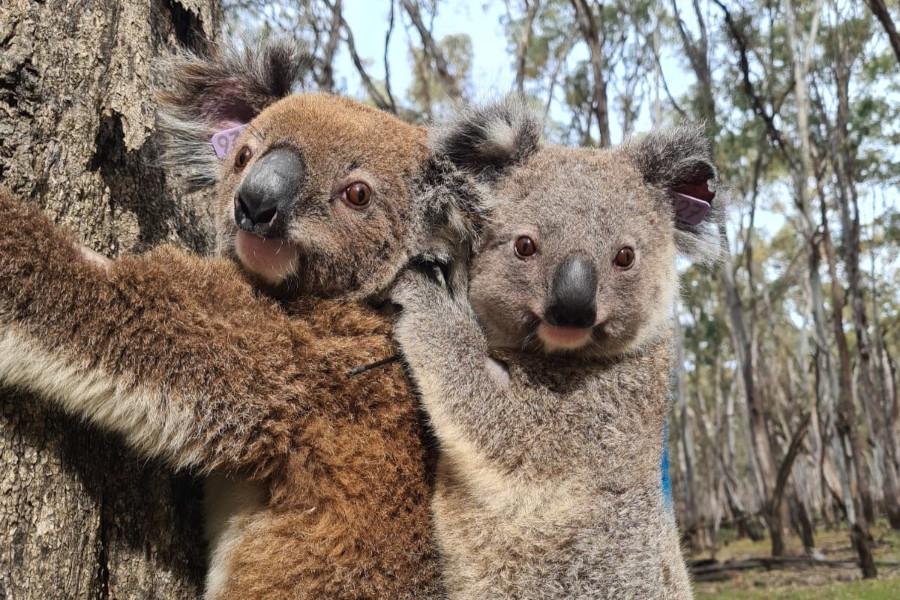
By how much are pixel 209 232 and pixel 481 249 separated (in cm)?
99

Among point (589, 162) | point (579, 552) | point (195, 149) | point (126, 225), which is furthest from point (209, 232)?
point (579, 552)

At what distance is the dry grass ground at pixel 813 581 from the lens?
9.70 m

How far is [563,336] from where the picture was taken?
7.31ft

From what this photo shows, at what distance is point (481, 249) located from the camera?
2475 millimetres

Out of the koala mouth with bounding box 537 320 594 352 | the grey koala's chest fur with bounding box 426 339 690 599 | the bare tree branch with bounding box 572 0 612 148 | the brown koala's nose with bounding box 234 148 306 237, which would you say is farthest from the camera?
the bare tree branch with bounding box 572 0 612 148

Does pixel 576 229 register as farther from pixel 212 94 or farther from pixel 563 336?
pixel 212 94

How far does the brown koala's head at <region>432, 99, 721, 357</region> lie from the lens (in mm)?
2318

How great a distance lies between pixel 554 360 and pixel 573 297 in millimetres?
340

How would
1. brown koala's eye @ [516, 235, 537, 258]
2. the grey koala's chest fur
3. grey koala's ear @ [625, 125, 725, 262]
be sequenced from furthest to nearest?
grey koala's ear @ [625, 125, 725, 262] → brown koala's eye @ [516, 235, 537, 258] → the grey koala's chest fur

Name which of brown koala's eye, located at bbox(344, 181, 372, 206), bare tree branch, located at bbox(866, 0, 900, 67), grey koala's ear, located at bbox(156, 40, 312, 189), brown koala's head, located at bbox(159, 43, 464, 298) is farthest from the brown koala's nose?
bare tree branch, located at bbox(866, 0, 900, 67)

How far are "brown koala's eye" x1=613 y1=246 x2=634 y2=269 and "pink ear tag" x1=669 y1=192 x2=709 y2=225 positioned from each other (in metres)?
0.40

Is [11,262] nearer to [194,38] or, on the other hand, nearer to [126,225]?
[126,225]

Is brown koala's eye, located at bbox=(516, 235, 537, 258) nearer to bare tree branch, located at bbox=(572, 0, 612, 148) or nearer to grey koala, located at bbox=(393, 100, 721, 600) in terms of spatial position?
grey koala, located at bbox=(393, 100, 721, 600)

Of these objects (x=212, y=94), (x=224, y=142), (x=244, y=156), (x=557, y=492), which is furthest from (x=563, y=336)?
(x=212, y=94)
